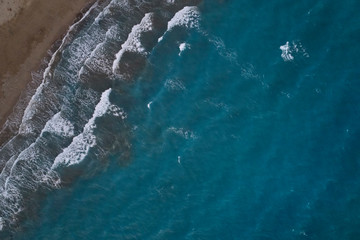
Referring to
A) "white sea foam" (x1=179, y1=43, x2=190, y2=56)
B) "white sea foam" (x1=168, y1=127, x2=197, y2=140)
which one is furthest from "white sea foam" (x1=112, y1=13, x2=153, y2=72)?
"white sea foam" (x1=168, y1=127, x2=197, y2=140)

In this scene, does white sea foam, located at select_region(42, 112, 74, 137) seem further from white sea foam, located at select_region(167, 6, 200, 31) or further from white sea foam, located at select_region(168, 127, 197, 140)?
white sea foam, located at select_region(167, 6, 200, 31)

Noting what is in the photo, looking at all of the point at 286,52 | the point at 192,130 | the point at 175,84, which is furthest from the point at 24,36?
the point at 286,52

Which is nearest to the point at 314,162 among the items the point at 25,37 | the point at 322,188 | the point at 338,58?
the point at 322,188

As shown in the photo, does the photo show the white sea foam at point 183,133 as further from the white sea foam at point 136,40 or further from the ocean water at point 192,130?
the white sea foam at point 136,40

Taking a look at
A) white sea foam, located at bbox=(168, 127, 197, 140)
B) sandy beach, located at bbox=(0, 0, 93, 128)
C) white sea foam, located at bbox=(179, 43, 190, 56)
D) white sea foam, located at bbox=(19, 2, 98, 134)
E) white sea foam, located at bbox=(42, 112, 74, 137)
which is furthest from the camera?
white sea foam, located at bbox=(179, 43, 190, 56)

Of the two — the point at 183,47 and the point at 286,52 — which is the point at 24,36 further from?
the point at 286,52

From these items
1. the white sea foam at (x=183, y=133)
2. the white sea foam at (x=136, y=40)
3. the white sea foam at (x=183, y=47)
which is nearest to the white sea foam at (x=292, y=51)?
the white sea foam at (x=183, y=47)
